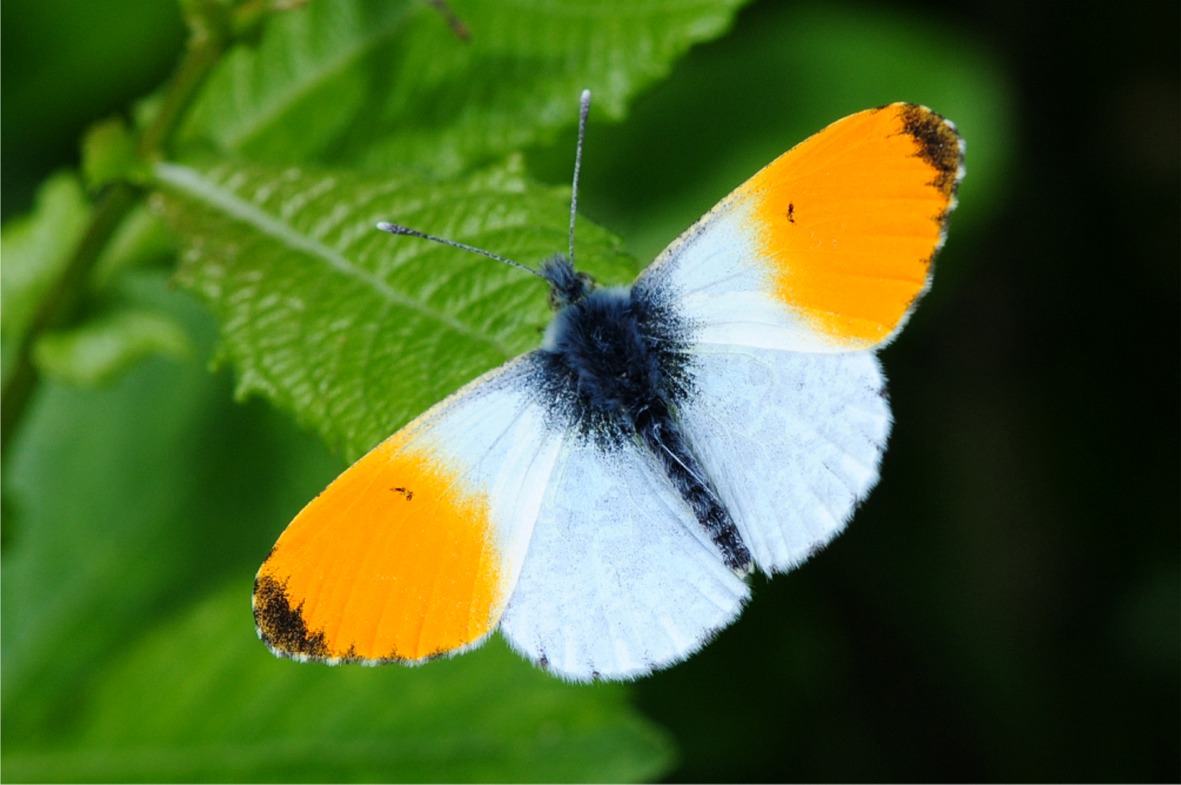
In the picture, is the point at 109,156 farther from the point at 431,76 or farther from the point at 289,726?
the point at 289,726

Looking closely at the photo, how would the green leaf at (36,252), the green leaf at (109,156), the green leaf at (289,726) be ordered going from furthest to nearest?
the green leaf at (289,726), the green leaf at (36,252), the green leaf at (109,156)

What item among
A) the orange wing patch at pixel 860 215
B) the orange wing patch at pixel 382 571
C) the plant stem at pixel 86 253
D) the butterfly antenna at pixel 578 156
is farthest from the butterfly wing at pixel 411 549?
the plant stem at pixel 86 253

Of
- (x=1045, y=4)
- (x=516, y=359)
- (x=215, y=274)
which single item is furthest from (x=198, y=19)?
(x=1045, y=4)

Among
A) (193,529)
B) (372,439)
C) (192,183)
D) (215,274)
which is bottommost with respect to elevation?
(193,529)

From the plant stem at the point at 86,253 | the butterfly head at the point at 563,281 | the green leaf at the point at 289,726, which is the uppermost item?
the plant stem at the point at 86,253

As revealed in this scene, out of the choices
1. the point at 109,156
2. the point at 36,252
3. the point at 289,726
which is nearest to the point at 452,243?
the point at 109,156

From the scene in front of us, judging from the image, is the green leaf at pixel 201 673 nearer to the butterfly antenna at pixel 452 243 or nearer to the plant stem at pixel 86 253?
the plant stem at pixel 86 253

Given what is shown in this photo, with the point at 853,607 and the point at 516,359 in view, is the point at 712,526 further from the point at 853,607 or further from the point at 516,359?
the point at 853,607
